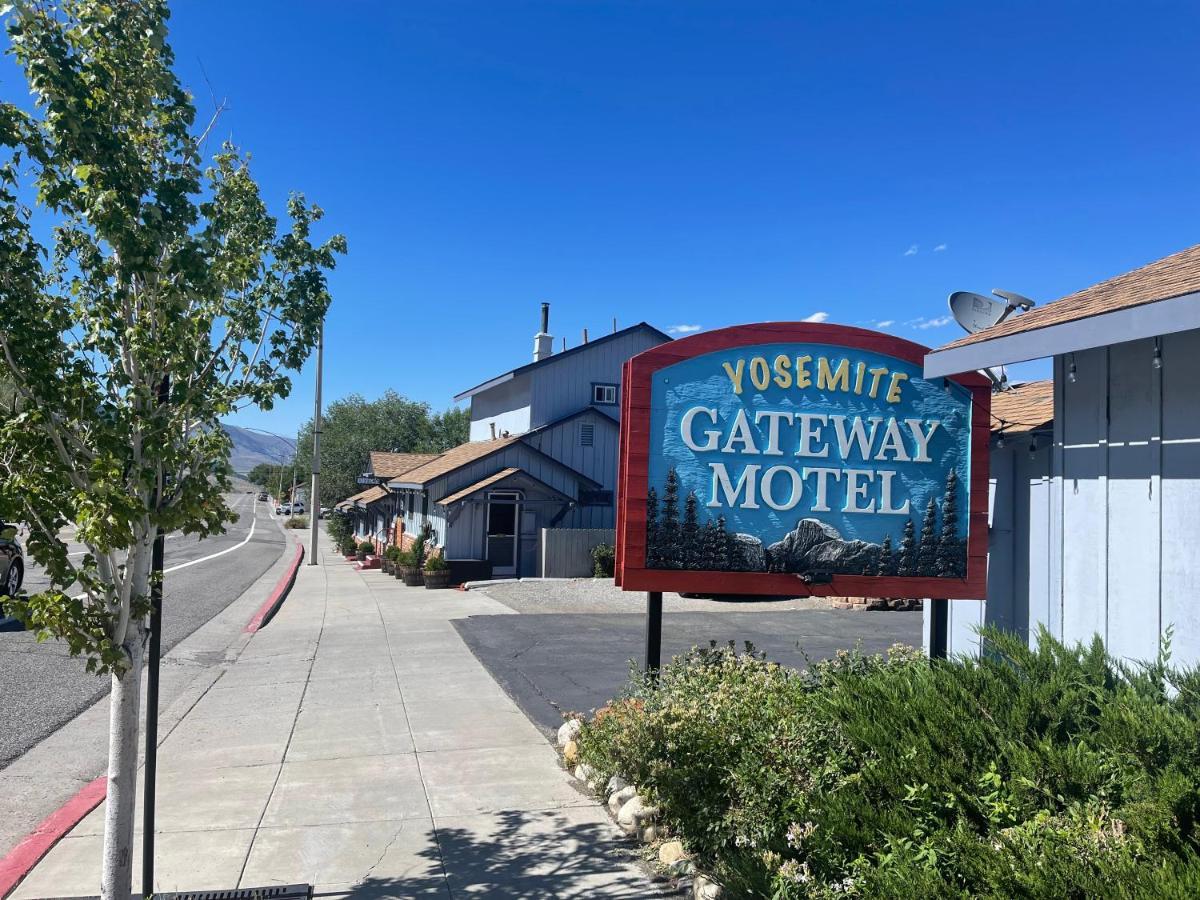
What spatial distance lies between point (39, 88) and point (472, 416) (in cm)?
3261

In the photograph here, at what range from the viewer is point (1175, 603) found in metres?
5.32

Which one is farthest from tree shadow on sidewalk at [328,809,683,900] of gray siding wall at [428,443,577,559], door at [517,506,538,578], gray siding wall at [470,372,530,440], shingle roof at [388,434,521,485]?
gray siding wall at [470,372,530,440]

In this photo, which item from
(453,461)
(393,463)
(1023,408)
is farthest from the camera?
(393,463)

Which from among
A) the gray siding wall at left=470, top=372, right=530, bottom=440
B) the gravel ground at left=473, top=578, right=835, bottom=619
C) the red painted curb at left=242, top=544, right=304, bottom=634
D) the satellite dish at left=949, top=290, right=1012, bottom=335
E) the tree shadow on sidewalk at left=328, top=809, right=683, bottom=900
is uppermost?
the gray siding wall at left=470, top=372, right=530, bottom=440

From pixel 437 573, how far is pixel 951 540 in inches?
722

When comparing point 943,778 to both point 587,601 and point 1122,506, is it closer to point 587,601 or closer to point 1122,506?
point 1122,506

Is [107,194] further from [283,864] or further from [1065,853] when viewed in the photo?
[1065,853]

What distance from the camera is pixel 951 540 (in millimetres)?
6961

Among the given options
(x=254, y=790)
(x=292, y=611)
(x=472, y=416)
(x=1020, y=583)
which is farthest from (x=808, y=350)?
(x=472, y=416)

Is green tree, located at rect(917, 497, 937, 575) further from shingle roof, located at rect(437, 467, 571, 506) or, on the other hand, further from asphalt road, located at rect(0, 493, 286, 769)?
shingle roof, located at rect(437, 467, 571, 506)

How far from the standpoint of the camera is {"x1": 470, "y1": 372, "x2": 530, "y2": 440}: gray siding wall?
95.2ft

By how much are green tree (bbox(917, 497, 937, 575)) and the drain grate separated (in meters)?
4.97

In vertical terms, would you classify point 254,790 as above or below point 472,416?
below

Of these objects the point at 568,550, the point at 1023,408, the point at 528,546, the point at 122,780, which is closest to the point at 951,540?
the point at 1023,408
